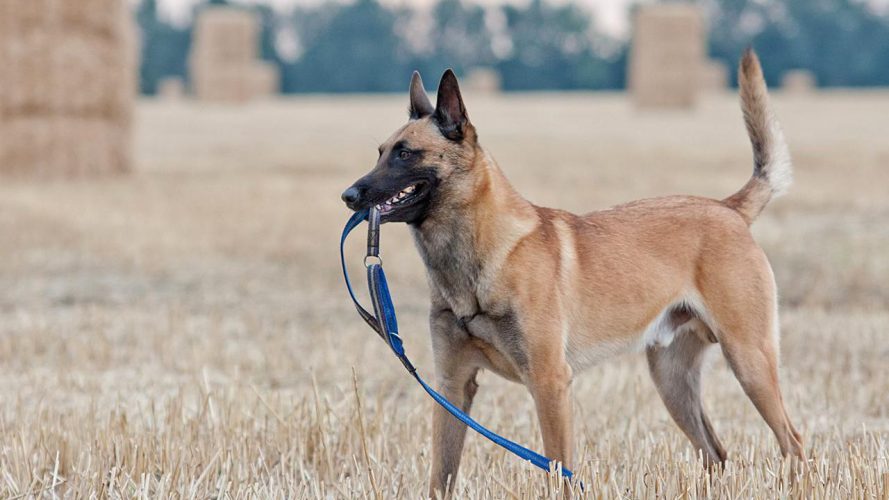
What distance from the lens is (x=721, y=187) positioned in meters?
13.5

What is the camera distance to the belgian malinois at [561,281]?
148 inches

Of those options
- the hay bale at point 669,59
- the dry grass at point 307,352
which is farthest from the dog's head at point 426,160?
the hay bale at point 669,59

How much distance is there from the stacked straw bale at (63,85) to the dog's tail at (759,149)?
11.4 metres

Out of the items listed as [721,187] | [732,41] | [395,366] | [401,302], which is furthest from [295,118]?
[732,41]

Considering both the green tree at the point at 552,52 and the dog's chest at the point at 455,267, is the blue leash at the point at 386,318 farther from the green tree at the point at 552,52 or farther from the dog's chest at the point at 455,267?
the green tree at the point at 552,52

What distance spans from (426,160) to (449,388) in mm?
790

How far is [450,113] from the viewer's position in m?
3.78

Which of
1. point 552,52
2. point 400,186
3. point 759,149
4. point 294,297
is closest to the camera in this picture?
point 400,186

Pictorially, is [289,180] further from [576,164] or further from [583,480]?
[583,480]

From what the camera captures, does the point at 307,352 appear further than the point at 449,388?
Yes

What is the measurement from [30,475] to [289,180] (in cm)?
1127

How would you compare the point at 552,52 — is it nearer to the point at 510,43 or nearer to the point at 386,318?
the point at 510,43

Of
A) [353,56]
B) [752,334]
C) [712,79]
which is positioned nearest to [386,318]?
[752,334]

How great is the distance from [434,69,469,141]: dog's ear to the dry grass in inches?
36.6
